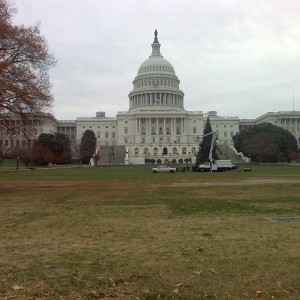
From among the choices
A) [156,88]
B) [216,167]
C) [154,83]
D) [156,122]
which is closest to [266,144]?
[216,167]

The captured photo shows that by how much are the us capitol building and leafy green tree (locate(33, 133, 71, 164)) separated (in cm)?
2369

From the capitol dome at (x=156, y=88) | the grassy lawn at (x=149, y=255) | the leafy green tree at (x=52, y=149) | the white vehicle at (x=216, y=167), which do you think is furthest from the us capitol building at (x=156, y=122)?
the grassy lawn at (x=149, y=255)

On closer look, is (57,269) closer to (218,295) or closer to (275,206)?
(218,295)

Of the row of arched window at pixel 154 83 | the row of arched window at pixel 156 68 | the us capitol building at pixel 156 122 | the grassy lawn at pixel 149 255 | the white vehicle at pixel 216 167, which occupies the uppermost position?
the row of arched window at pixel 156 68

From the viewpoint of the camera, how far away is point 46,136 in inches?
4643

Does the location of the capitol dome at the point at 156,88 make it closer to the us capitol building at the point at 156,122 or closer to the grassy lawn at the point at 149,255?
the us capitol building at the point at 156,122

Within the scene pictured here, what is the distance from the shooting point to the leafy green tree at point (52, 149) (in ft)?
358

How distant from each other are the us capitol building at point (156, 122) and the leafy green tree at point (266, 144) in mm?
18583

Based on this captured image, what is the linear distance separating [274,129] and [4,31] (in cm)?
11384

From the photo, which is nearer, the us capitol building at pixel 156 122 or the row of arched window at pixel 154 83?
the us capitol building at pixel 156 122

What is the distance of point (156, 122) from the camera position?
16425 cm

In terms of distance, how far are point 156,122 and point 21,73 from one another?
452 feet

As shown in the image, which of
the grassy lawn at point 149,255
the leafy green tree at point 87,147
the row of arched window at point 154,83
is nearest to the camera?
the grassy lawn at point 149,255

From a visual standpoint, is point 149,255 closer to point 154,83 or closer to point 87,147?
point 87,147
